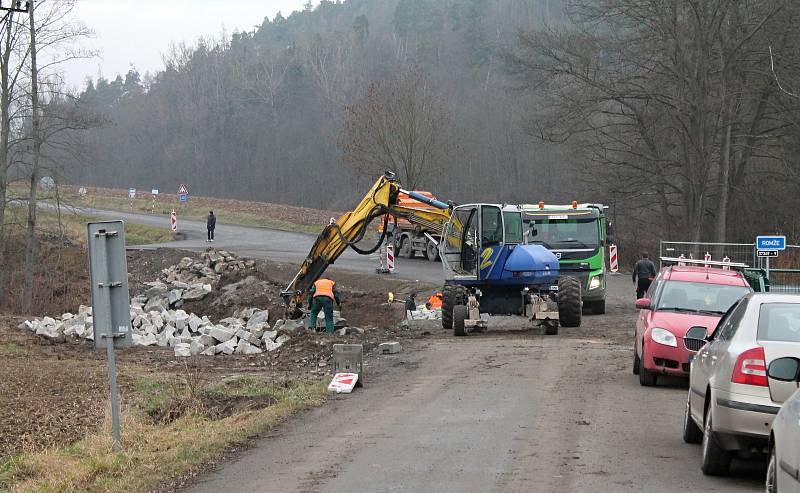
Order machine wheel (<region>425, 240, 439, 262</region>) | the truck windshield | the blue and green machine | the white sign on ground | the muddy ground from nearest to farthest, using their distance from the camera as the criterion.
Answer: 1. the muddy ground
2. the white sign on ground
3. the blue and green machine
4. the truck windshield
5. machine wheel (<region>425, 240, 439, 262</region>)

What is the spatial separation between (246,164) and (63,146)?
→ 79522 millimetres

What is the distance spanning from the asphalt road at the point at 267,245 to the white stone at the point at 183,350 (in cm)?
1551

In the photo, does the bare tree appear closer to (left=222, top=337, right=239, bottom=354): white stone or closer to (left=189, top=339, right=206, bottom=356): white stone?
(left=222, top=337, right=239, bottom=354): white stone

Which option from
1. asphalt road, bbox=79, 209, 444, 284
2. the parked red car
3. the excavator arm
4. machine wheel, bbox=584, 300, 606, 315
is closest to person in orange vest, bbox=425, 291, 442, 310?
the excavator arm

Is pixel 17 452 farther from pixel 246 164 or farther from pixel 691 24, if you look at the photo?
pixel 246 164

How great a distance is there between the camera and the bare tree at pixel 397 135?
179 feet

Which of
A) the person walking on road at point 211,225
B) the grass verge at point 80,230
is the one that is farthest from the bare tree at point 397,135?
the grass verge at point 80,230

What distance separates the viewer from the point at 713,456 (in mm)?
8562

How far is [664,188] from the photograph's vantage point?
44156 millimetres

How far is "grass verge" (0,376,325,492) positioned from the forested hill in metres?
66.9

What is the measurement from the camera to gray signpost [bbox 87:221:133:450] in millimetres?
10430

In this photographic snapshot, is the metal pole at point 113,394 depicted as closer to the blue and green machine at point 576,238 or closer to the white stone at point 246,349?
the white stone at point 246,349

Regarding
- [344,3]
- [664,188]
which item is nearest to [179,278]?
[664,188]

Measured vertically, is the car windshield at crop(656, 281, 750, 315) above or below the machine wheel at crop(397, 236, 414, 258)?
above
